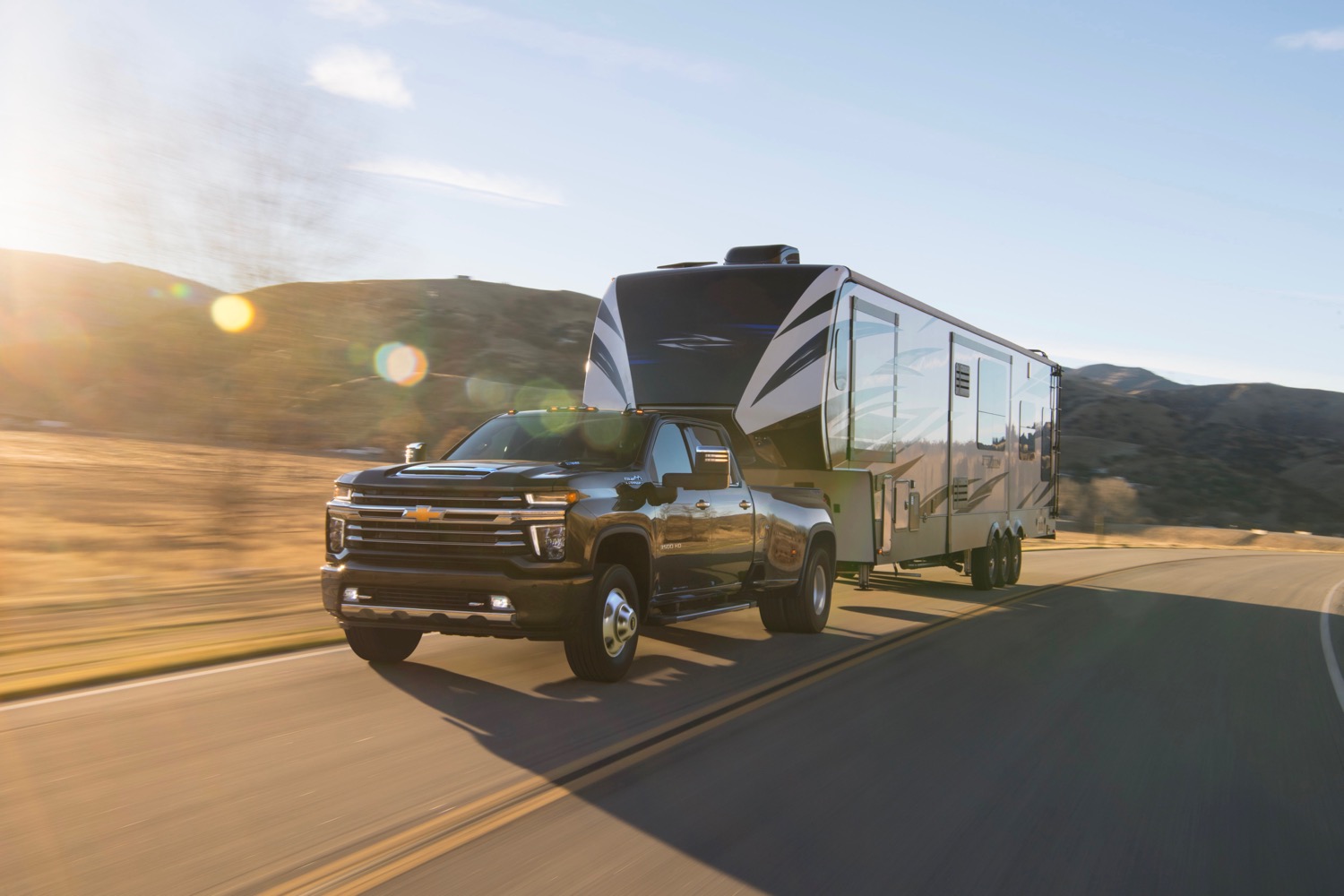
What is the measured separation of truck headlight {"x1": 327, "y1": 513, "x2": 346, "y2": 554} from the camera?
8406 millimetres

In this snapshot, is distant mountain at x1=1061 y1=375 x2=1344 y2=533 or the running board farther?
distant mountain at x1=1061 y1=375 x2=1344 y2=533

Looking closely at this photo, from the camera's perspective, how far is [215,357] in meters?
19.4

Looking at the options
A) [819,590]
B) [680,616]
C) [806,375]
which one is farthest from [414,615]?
[806,375]

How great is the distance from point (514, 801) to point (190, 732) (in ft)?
7.85

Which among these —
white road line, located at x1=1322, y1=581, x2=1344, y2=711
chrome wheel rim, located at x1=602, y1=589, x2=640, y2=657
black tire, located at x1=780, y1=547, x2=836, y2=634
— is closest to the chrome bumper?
chrome wheel rim, located at x1=602, y1=589, x2=640, y2=657

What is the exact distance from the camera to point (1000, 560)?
19547mm

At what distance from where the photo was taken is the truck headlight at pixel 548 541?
7891 millimetres

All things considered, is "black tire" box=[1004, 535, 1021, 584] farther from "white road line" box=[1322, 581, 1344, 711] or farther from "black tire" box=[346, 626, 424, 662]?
"black tire" box=[346, 626, 424, 662]

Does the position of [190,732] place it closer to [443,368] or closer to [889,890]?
[889,890]

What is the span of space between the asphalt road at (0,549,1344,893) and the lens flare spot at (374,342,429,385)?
63.4 m

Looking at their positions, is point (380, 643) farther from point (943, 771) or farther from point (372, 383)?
point (372, 383)

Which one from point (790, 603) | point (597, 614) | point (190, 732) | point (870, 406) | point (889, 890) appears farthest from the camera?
point (870, 406)

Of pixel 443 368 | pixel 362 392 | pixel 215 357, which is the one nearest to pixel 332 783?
pixel 215 357

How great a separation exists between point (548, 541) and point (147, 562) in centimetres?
1229
